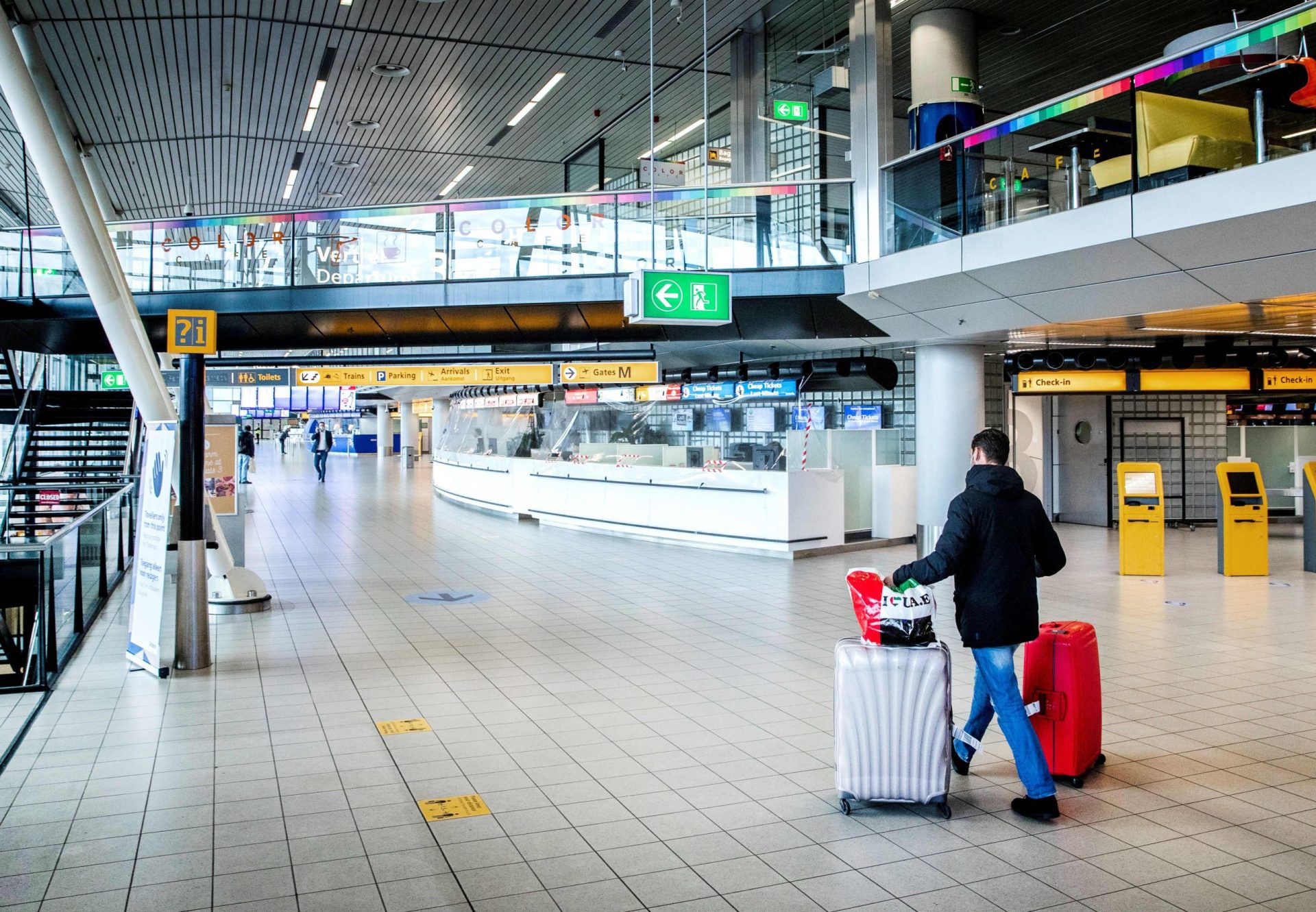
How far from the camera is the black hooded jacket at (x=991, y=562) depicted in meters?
4.42

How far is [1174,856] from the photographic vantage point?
407 centimetres

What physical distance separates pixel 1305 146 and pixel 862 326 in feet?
21.0

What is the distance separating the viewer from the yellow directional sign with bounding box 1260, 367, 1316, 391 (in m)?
14.8

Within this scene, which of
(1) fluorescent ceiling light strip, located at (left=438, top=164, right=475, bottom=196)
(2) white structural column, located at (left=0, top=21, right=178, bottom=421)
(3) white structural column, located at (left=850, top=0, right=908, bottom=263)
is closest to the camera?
(2) white structural column, located at (left=0, top=21, right=178, bottom=421)

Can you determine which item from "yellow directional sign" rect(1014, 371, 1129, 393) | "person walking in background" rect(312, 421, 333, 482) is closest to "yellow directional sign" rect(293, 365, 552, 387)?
"yellow directional sign" rect(1014, 371, 1129, 393)

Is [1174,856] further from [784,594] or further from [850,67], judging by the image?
[850,67]

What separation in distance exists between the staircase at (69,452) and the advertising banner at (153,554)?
641 cm

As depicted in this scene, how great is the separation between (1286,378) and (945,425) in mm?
5854

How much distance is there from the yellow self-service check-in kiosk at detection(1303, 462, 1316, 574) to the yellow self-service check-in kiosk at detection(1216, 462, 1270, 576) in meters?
0.60

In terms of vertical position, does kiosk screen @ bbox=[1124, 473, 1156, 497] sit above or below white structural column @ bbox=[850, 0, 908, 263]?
below

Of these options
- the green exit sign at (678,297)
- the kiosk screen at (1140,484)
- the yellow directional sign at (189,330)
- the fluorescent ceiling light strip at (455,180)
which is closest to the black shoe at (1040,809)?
the green exit sign at (678,297)

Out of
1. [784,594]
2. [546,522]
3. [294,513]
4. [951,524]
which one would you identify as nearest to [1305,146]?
[951,524]

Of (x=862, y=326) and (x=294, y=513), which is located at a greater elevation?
(x=862, y=326)

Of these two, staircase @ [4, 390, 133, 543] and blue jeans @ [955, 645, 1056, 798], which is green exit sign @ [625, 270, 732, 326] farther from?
staircase @ [4, 390, 133, 543]
